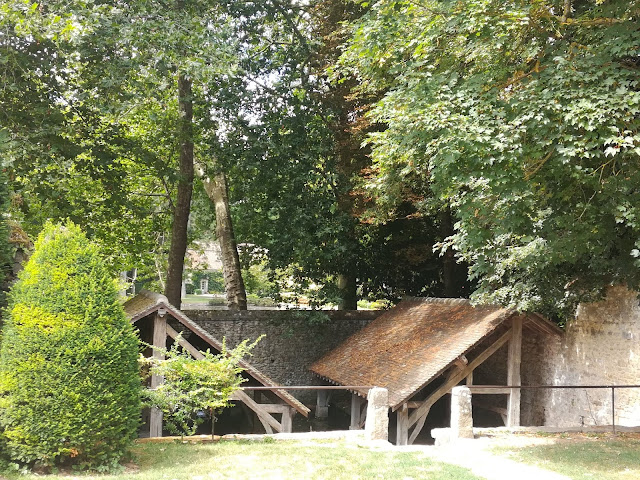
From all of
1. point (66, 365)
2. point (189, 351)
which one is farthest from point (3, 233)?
point (189, 351)

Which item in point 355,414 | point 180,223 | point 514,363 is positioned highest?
point 180,223

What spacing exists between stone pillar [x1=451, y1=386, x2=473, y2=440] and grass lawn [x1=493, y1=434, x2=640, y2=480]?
741mm

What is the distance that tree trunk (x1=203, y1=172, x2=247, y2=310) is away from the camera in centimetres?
1859

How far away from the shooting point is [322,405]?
1719 cm

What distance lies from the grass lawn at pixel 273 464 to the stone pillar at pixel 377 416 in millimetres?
606

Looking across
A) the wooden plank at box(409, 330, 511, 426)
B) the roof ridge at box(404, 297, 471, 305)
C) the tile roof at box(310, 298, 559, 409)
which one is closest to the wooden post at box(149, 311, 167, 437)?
the tile roof at box(310, 298, 559, 409)

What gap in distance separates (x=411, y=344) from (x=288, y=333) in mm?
4949

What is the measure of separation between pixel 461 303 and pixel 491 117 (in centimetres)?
722

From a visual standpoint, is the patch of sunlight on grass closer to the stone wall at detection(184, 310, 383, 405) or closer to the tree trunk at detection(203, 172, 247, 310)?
the stone wall at detection(184, 310, 383, 405)

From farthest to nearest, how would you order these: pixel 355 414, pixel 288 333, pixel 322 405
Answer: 1. pixel 288 333
2. pixel 322 405
3. pixel 355 414

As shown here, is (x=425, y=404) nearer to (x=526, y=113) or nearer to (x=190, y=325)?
(x=190, y=325)

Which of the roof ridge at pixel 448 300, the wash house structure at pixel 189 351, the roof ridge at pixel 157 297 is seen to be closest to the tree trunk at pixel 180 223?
the roof ridge at pixel 157 297

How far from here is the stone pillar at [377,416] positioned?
955 cm

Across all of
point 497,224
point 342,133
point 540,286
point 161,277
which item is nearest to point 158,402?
point 497,224
